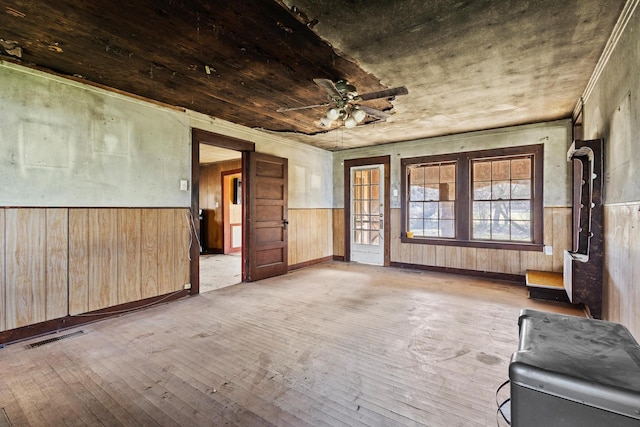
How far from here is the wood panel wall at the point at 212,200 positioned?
8266mm

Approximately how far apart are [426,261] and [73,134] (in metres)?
5.62

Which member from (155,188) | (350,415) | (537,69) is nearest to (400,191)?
(537,69)

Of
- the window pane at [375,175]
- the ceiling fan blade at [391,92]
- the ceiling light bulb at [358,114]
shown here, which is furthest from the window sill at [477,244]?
the ceiling fan blade at [391,92]

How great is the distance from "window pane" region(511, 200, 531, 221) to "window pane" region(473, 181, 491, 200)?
413mm

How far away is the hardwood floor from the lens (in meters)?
1.84

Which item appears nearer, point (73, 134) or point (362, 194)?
point (73, 134)

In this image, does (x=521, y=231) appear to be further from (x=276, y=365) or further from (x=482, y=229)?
(x=276, y=365)

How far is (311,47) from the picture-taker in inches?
100.0

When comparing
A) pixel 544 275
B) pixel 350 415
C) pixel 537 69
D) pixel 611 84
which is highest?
pixel 537 69

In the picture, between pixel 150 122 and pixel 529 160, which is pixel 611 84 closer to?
pixel 529 160

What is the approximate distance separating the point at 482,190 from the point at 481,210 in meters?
0.35

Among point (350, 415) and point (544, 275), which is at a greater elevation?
point (544, 275)

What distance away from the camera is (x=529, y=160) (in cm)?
502

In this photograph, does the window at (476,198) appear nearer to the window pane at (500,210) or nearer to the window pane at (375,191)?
the window pane at (500,210)
